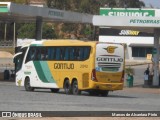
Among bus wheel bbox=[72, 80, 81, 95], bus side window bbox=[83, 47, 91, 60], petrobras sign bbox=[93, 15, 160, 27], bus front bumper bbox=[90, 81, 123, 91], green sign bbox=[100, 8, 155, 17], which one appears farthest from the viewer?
green sign bbox=[100, 8, 155, 17]

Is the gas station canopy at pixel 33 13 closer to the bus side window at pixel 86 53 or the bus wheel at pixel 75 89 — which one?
the bus wheel at pixel 75 89

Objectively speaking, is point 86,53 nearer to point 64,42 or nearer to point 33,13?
point 64,42

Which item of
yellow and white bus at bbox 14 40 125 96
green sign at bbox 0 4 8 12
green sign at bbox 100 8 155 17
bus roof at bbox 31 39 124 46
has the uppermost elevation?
green sign at bbox 0 4 8 12

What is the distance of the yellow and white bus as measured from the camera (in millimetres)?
34500

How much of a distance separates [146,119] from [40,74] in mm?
17890

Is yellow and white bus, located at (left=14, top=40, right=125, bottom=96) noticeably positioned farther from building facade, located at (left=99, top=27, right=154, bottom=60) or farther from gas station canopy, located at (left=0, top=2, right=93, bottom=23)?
building facade, located at (left=99, top=27, right=154, bottom=60)

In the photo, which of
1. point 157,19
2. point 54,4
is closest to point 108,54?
point 157,19

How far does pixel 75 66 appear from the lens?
35125 mm

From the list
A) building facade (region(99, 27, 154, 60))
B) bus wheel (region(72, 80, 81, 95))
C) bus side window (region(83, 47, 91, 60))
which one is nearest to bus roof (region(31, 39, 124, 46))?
bus side window (region(83, 47, 91, 60))

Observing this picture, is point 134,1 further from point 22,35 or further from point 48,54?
point 48,54

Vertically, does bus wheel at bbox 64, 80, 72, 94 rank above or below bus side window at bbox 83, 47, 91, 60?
below

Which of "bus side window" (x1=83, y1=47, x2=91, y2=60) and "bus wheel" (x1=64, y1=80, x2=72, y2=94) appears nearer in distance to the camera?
Answer: "bus side window" (x1=83, y1=47, x2=91, y2=60)

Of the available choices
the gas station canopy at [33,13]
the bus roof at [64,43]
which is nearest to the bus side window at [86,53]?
the bus roof at [64,43]

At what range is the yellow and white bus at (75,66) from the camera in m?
34.5
